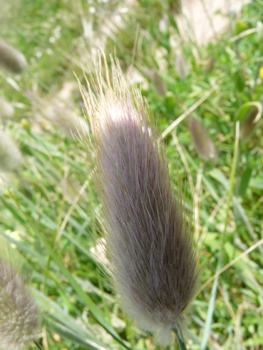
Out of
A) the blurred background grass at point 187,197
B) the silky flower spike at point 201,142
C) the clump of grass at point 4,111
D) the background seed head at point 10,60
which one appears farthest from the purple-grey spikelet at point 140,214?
the background seed head at point 10,60

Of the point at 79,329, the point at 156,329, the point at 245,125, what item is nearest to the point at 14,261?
the point at 79,329

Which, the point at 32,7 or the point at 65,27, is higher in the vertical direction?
the point at 32,7

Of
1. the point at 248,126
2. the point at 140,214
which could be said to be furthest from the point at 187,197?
the point at 140,214

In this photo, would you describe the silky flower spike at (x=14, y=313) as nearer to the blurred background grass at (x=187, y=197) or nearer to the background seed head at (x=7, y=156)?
the blurred background grass at (x=187, y=197)

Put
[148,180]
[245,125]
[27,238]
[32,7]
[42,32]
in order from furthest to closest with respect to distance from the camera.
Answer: [32,7], [42,32], [27,238], [245,125], [148,180]

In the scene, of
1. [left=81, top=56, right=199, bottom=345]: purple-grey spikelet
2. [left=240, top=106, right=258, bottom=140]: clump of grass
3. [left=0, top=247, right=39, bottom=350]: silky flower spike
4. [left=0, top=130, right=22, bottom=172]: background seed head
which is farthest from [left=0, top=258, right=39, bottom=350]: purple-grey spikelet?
[left=240, top=106, right=258, bottom=140]: clump of grass

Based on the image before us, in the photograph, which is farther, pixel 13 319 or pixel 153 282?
pixel 13 319

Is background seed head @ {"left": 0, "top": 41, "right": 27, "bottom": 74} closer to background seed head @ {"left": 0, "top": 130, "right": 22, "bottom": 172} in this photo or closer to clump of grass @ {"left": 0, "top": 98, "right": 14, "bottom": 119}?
clump of grass @ {"left": 0, "top": 98, "right": 14, "bottom": 119}

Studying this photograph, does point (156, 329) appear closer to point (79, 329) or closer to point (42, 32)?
point (79, 329)
